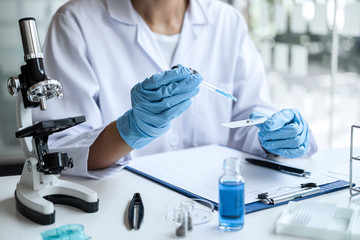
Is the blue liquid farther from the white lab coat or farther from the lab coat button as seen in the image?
the lab coat button

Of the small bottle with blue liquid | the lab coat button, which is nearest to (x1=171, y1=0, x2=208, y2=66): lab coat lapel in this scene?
the lab coat button

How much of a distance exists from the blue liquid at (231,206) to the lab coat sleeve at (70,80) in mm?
592

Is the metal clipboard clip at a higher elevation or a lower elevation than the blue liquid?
lower

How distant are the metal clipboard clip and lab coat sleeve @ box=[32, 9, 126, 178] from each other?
1.80 ft

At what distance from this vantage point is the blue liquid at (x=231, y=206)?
0.99 metres

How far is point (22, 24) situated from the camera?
3.63 feet

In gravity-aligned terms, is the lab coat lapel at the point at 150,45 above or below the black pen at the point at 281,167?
above

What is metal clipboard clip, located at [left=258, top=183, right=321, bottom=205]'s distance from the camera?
3.84ft

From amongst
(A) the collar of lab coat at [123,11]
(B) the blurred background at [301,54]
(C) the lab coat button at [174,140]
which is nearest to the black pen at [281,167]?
(C) the lab coat button at [174,140]

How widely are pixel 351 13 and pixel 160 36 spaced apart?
2.29 m

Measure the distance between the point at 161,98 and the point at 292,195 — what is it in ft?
1.49

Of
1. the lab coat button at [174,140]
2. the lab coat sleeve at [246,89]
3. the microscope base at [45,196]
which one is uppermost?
the lab coat sleeve at [246,89]

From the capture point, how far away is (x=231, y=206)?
3.24 ft

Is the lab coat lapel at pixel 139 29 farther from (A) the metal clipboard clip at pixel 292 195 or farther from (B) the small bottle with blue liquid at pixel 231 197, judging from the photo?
(B) the small bottle with blue liquid at pixel 231 197
